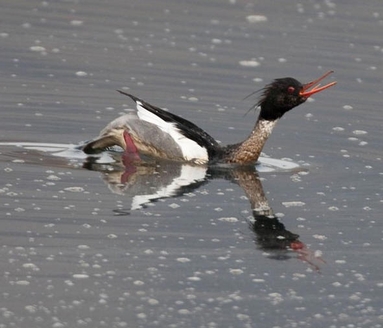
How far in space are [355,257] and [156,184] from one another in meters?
2.23

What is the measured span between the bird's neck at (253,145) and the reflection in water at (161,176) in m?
0.10

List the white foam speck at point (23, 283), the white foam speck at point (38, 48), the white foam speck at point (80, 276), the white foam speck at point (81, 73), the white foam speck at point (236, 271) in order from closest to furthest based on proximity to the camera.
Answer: the white foam speck at point (23, 283) < the white foam speck at point (80, 276) < the white foam speck at point (236, 271) < the white foam speck at point (81, 73) < the white foam speck at point (38, 48)

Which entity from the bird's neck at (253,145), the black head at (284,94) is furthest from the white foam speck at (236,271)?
the black head at (284,94)

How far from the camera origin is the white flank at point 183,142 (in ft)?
36.8

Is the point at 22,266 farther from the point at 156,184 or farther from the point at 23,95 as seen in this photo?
the point at 23,95

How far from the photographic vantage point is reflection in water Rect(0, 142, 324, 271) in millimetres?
9359

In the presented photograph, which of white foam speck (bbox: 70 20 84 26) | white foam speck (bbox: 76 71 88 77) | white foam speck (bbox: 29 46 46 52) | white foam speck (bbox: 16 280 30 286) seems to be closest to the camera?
white foam speck (bbox: 16 280 30 286)

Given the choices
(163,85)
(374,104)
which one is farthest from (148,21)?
(374,104)

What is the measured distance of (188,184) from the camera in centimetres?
1051

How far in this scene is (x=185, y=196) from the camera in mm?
10031

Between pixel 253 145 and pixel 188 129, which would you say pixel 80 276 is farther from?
pixel 253 145

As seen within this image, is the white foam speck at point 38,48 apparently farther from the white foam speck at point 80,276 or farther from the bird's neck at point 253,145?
the white foam speck at point 80,276

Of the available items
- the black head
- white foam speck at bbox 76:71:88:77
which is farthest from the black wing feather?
white foam speck at bbox 76:71:88:77

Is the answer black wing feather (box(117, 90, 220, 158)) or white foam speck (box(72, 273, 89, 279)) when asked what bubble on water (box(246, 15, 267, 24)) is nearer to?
black wing feather (box(117, 90, 220, 158))
